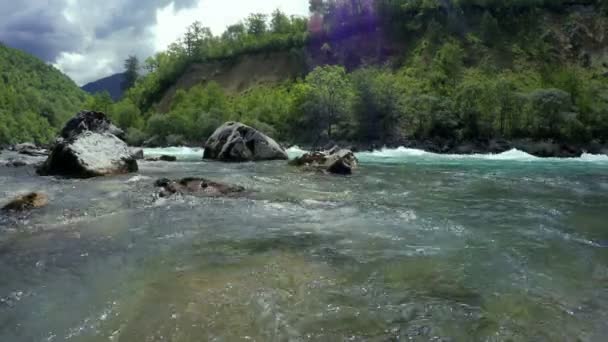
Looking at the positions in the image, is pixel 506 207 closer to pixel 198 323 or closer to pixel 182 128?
pixel 198 323

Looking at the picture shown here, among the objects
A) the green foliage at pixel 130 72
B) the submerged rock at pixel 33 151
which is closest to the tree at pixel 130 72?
the green foliage at pixel 130 72

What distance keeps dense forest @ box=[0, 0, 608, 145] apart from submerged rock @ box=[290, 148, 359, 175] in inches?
1310

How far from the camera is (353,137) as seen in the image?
60.8m

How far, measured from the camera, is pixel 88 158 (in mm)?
20953

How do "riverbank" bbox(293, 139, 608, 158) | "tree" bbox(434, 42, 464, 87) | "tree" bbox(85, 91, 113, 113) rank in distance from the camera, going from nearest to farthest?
1. "riverbank" bbox(293, 139, 608, 158)
2. "tree" bbox(434, 42, 464, 87)
3. "tree" bbox(85, 91, 113, 113)

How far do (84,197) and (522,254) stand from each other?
46.2 feet

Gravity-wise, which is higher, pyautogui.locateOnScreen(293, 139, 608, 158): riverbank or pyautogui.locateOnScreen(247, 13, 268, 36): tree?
pyautogui.locateOnScreen(247, 13, 268, 36): tree

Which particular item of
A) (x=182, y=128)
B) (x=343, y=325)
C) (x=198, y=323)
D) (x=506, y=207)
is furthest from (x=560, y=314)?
(x=182, y=128)

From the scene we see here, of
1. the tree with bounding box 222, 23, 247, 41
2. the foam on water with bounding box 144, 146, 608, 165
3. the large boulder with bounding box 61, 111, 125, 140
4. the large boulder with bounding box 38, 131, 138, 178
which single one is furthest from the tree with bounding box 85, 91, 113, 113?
the large boulder with bounding box 38, 131, 138, 178

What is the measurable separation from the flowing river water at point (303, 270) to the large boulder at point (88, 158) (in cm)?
613

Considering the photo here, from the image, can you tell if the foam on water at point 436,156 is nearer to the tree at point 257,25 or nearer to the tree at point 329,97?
the tree at point 329,97

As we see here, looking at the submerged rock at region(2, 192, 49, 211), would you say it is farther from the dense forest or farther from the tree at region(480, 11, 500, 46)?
the tree at region(480, 11, 500, 46)

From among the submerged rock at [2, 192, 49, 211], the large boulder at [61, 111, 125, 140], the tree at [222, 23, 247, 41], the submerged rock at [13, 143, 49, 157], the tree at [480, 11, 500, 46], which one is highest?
the tree at [222, 23, 247, 41]

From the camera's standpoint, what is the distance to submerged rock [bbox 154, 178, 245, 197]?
15.9 m
